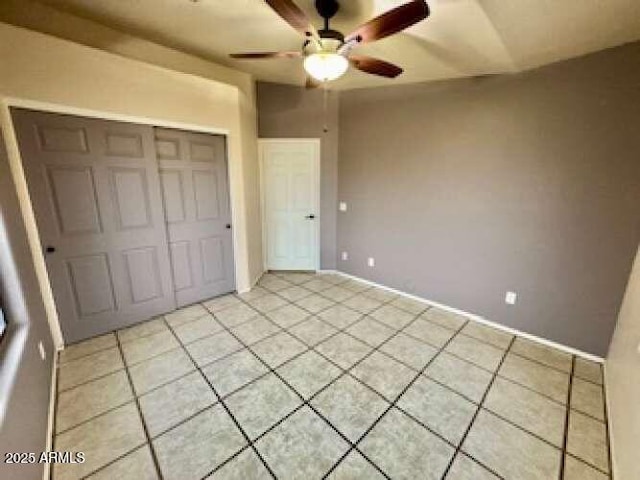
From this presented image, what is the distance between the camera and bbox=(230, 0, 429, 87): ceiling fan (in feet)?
4.47

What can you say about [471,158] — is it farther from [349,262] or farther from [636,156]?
[349,262]

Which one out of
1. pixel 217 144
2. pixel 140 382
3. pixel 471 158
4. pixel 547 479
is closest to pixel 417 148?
pixel 471 158

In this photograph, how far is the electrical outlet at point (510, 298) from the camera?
2729 millimetres

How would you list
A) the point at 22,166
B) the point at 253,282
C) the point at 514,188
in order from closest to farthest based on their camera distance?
1. the point at 22,166
2. the point at 514,188
3. the point at 253,282

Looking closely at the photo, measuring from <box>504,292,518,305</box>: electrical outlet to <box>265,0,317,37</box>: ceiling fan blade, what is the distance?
2871mm

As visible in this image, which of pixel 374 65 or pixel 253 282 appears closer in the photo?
pixel 374 65

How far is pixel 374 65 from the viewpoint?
2020mm

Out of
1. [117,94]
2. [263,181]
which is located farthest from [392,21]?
[263,181]

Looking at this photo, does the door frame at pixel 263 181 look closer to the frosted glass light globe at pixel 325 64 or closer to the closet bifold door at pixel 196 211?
the closet bifold door at pixel 196 211

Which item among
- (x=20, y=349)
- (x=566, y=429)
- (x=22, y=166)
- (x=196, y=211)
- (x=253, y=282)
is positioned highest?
(x=22, y=166)

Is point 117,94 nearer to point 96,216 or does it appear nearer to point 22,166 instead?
point 22,166

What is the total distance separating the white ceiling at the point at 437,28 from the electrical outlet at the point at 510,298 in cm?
210

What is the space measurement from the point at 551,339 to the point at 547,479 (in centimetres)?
154

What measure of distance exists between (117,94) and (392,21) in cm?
234
